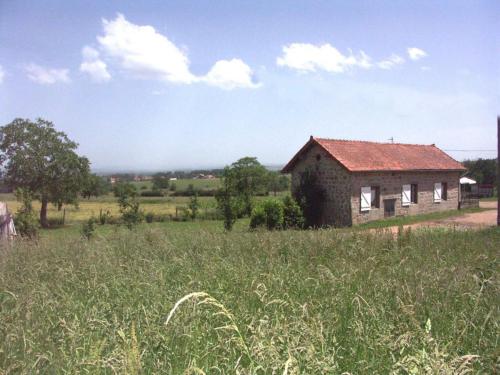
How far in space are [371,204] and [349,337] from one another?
20.7 metres

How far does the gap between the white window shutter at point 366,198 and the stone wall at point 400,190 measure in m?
0.21

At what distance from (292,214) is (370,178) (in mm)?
4729

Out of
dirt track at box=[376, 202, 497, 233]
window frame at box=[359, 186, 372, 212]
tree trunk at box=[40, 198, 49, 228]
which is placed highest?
window frame at box=[359, 186, 372, 212]

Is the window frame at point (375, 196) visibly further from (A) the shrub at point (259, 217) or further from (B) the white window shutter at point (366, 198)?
(A) the shrub at point (259, 217)

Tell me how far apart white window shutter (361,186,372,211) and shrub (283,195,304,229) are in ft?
10.6

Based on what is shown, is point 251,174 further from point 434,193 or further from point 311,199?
point 434,193

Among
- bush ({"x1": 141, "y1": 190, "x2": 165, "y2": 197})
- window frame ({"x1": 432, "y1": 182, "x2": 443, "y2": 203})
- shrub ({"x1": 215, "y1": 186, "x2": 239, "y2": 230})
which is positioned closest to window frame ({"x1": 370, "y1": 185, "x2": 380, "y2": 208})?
window frame ({"x1": 432, "y1": 182, "x2": 443, "y2": 203})

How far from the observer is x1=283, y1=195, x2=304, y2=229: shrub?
826 inches

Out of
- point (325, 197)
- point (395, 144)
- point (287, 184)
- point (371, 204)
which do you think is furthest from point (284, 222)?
point (287, 184)

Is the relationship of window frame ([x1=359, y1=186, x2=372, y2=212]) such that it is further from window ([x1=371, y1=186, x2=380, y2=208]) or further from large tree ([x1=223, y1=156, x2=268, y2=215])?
large tree ([x1=223, y1=156, x2=268, y2=215])

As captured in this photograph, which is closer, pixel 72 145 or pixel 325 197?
pixel 325 197

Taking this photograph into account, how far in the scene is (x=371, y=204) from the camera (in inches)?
887

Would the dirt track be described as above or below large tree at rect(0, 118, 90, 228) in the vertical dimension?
below

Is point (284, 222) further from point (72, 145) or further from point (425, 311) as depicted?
point (72, 145)
